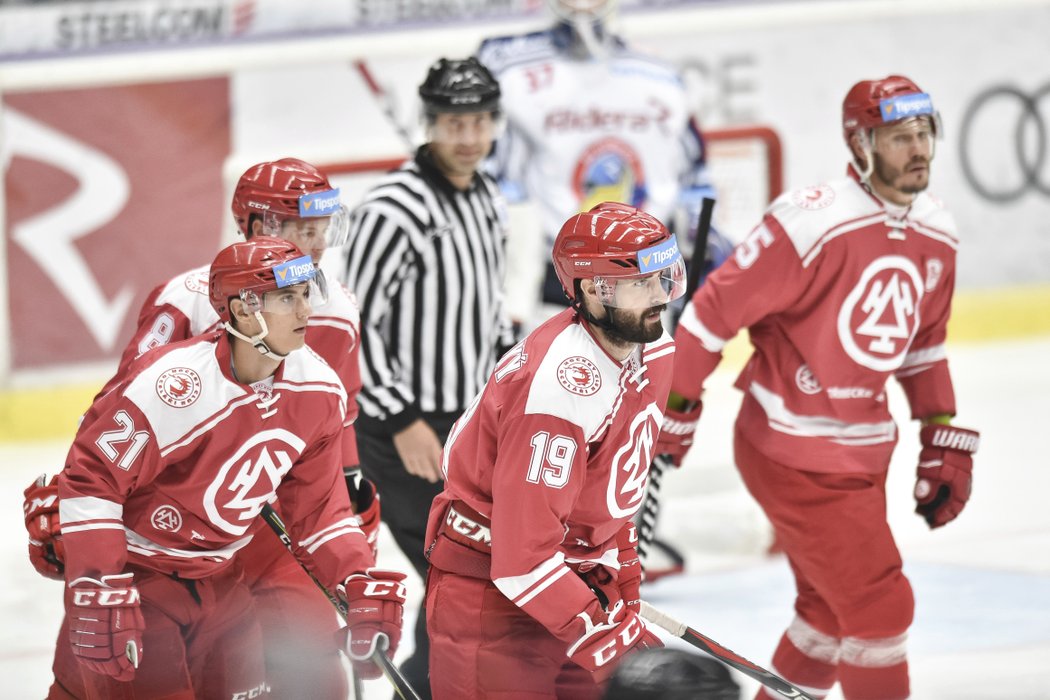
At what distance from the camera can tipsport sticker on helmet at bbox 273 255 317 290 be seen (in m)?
2.78

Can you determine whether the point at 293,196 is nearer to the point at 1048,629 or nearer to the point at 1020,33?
the point at 1048,629

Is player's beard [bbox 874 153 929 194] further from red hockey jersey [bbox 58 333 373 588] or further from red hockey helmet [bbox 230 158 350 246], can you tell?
red hockey jersey [bbox 58 333 373 588]

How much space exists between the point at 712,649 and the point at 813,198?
98 cm

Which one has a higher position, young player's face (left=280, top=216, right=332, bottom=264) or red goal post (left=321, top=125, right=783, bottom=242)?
young player's face (left=280, top=216, right=332, bottom=264)

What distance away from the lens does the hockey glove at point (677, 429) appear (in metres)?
3.41

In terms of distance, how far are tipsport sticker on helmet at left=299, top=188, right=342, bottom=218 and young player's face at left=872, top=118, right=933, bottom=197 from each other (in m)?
1.02

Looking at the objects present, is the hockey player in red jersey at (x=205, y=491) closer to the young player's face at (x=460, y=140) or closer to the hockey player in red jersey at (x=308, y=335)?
the hockey player in red jersey at (x=308, y=335)

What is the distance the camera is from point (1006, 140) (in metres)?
7.35

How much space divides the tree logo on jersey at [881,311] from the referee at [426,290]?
0.87 m

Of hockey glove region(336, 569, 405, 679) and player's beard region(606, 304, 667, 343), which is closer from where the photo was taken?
player's beard region(606, 304, 667, 343)

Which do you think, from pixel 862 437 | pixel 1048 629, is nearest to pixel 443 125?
pixel 862 437

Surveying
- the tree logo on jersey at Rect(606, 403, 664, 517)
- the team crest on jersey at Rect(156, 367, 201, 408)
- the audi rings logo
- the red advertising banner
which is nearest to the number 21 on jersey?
the tree logo on jersey at Rect(606, 403, 664, 517)

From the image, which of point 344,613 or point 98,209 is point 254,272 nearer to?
point 344,613

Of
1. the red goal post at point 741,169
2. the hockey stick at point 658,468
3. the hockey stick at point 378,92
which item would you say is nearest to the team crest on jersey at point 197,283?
the hockey stick at point 658,468
